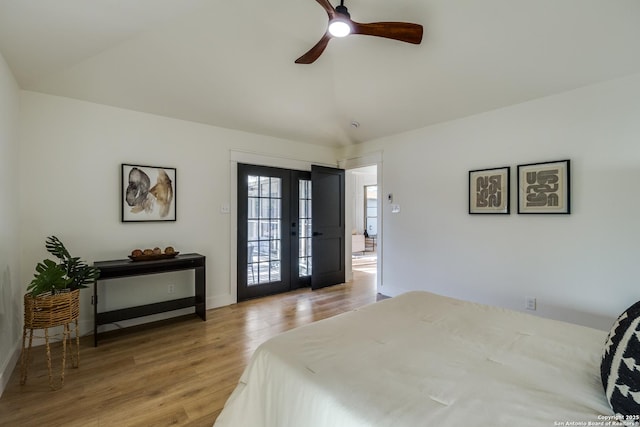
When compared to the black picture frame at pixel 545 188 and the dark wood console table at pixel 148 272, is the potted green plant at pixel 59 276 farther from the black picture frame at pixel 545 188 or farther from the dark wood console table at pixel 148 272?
the black picture frame at pixel 545 188

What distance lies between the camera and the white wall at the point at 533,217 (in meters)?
2.54

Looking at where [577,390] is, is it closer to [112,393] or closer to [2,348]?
[112,393]

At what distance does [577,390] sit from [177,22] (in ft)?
11.3

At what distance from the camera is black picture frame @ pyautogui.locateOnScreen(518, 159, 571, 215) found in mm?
2791

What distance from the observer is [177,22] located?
2.44 meters

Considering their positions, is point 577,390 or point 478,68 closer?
point 577,390

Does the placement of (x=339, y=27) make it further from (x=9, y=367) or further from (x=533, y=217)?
(x=9, y=367)

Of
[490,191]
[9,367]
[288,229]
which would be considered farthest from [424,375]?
[288,229]

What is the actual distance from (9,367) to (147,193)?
187 cm

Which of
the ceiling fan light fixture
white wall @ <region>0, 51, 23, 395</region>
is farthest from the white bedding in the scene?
white wall @ <region>0, 51, 23, 395</region>

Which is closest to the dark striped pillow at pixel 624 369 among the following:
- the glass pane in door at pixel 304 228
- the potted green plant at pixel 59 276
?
the potted green plant at pixel 59 276

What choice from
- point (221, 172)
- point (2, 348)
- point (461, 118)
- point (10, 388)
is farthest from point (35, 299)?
point (461, 118)

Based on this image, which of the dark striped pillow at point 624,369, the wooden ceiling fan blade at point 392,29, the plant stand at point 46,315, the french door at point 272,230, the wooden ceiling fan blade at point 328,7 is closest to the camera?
the dark striped pillow at point 624,369

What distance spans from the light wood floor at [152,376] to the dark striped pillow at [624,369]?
1.95m
